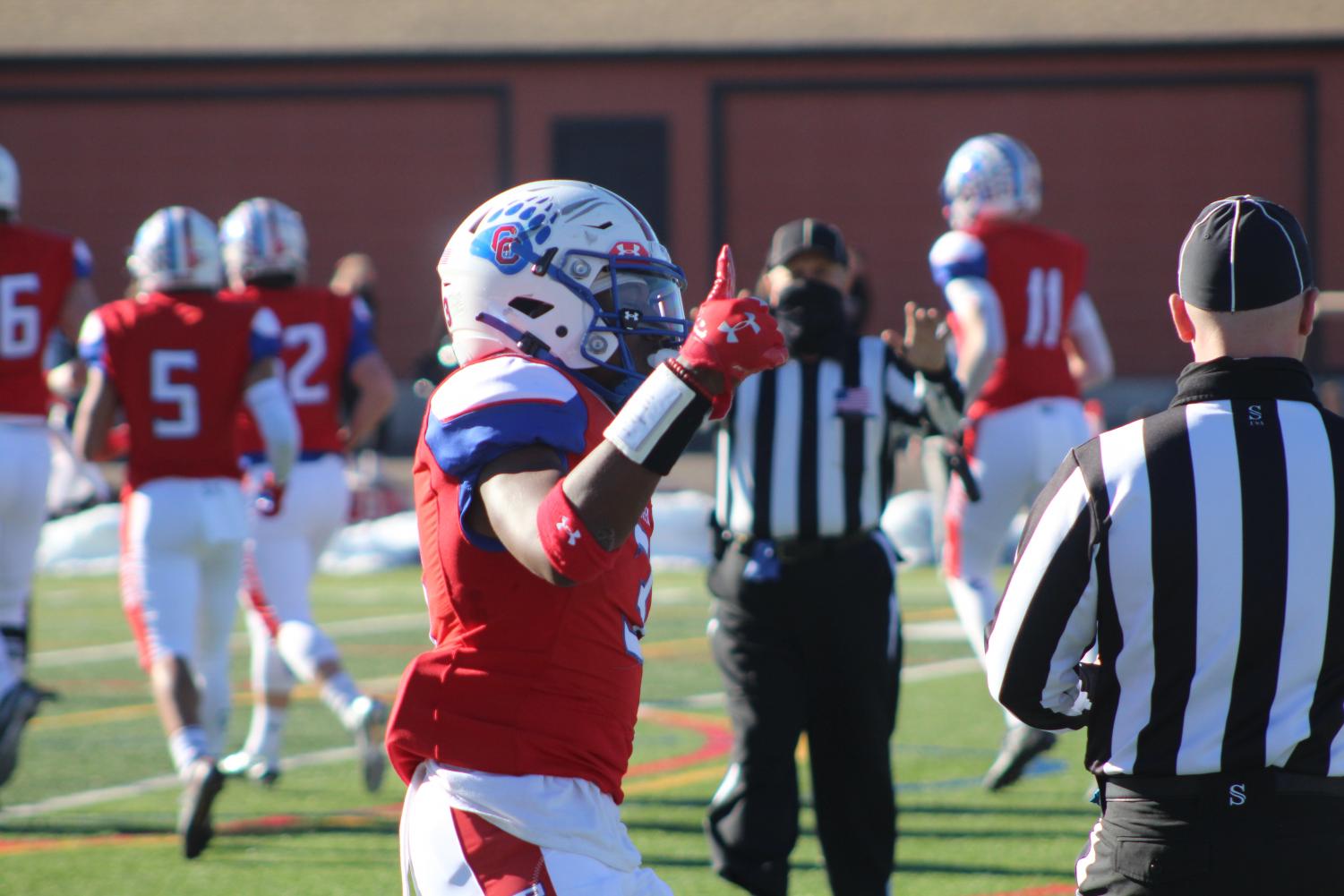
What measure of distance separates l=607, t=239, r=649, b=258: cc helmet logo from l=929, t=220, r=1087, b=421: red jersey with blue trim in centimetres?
407

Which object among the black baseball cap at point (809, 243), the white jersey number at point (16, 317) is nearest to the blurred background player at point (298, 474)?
the white jersey number at point (16, 317)

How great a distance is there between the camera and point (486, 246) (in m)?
3.07

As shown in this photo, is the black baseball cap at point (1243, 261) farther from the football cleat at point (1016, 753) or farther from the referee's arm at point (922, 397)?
the football cleat at point (1016, 753)

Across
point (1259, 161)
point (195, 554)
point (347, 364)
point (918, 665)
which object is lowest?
point (918, 665)

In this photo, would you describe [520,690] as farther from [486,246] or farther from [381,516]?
[381,516]

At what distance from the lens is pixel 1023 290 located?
7.09 m

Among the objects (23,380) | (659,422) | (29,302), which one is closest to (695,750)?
(23,380)

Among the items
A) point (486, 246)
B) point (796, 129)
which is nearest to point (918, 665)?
point (486, 246)

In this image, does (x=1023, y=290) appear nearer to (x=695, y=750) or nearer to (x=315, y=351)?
(x=695, y=750)

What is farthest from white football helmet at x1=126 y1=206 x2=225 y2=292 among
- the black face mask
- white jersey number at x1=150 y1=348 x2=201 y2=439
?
the black face mask

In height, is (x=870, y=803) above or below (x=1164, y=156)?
below

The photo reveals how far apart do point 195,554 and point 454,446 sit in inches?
152

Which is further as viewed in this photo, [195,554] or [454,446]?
[195,554]

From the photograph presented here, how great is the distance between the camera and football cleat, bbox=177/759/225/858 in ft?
19.0
